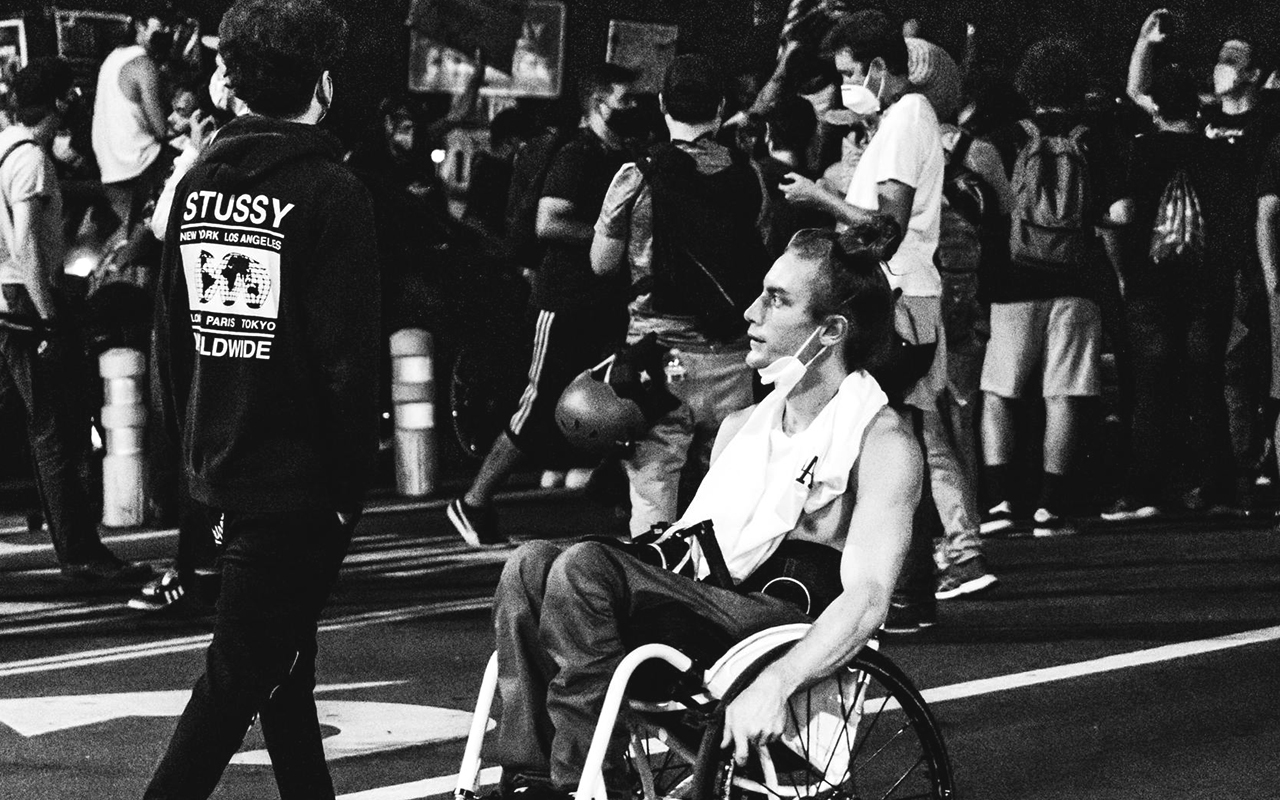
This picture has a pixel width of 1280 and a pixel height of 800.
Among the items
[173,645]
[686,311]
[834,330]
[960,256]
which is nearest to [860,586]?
[834,330]

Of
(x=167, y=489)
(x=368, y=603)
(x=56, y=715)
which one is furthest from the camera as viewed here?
(x=167, y=489)

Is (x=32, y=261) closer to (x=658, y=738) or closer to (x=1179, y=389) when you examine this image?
(x=658, y=738)

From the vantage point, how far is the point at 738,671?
4.17 m

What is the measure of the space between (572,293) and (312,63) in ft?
17.6

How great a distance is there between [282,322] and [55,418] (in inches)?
189

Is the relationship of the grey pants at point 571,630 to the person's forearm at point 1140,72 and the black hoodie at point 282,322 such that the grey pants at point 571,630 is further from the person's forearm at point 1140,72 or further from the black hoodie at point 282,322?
the person's forearm at point 1140,72

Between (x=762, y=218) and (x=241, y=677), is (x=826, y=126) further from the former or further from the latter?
(x=241, y=677)

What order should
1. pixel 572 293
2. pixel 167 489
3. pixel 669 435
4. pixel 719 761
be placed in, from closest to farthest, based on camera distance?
pixel 719 761, pixel 669 435, pixel 572 293, pixel 167 489

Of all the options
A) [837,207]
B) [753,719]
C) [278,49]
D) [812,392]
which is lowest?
[753,719]

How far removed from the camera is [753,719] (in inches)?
158

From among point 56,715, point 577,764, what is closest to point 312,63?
point 577,764

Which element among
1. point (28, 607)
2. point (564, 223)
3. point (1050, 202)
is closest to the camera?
point (28, 607)

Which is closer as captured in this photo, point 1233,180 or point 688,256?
point 688,256

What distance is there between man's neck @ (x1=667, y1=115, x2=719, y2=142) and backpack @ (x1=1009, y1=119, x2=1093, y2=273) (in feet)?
8.76
